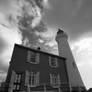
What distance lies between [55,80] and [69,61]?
512 centimetres

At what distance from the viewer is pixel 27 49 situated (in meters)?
13.8

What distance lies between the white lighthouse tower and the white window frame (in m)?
1.91

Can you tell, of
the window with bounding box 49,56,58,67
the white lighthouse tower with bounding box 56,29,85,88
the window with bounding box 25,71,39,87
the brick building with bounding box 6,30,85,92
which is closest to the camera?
the brick building with bounding box 6,30,85,92

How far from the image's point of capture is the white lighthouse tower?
15.1 meters

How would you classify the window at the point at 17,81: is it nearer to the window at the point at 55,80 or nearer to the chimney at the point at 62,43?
the window at the point at 55,80

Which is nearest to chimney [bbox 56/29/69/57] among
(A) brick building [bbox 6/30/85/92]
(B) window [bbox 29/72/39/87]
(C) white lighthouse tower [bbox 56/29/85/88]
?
(C) white lighthouse tower [bbox 56/29/85/88]

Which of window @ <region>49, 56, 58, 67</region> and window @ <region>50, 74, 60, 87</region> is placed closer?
window @ <region>50, 74, 60, 87</region>

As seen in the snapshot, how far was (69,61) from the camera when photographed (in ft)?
55.9

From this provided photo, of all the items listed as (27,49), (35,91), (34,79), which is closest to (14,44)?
(27,49)

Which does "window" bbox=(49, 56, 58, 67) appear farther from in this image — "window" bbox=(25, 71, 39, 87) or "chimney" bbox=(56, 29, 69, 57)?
"chimney" bbox=(56, 29, 69, 57)

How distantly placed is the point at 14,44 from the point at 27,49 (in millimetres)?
2018

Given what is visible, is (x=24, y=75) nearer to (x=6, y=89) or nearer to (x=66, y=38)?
(x=6, y=89)

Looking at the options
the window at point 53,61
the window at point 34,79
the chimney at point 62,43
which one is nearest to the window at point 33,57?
the window at point 34,79

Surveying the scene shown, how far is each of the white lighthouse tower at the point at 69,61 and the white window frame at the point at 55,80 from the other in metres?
1.91
